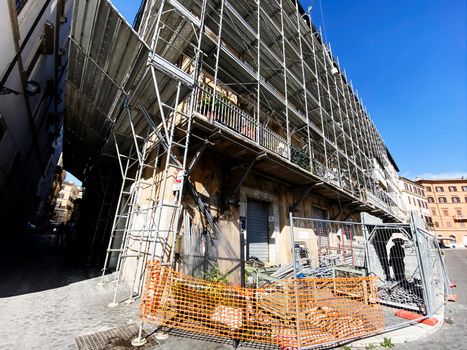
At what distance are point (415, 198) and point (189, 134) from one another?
61.7m

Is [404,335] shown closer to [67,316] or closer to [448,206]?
[67,316]

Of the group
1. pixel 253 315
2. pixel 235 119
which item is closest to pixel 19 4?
pixel 235 119

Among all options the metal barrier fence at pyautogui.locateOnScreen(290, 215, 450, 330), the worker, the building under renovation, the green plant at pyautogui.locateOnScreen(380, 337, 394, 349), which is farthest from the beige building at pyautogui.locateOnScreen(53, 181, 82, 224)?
the green plant at pyautogui.locateOnScreen(380, 337, 394, 349)

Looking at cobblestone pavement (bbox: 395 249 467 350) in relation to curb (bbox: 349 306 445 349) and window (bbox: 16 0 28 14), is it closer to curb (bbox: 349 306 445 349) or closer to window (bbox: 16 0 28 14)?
curb (bbox: 349 306 445 349)

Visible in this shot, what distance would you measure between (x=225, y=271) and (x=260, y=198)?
138 inches

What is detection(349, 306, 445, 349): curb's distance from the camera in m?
3.82

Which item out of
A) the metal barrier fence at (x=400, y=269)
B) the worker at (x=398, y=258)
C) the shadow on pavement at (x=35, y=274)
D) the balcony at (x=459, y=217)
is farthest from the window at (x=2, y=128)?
the balcony at (x=459, y=217)

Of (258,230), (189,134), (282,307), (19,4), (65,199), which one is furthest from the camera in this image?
(65,199)

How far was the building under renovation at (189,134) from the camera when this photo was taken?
17.9 feet

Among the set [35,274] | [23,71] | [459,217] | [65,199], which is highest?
A: [65,199]

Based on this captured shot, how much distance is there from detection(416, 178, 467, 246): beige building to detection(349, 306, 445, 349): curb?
66.7 metres

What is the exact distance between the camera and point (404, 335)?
4133mm

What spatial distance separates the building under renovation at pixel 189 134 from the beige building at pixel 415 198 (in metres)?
46.1

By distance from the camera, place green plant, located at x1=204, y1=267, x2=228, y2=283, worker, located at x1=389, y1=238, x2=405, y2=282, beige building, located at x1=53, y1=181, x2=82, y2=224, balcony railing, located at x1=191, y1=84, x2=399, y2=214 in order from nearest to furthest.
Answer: green plant, located at x1=204, y1=267, x2=228, y2=283
balcony railing, located at x1=191, y1=84, x2=399, y2=214
worker, located at x1=389, y1=238, x2=405, y2=282
beige building, located at x1=53, y1=181, x2=82, y2=224
